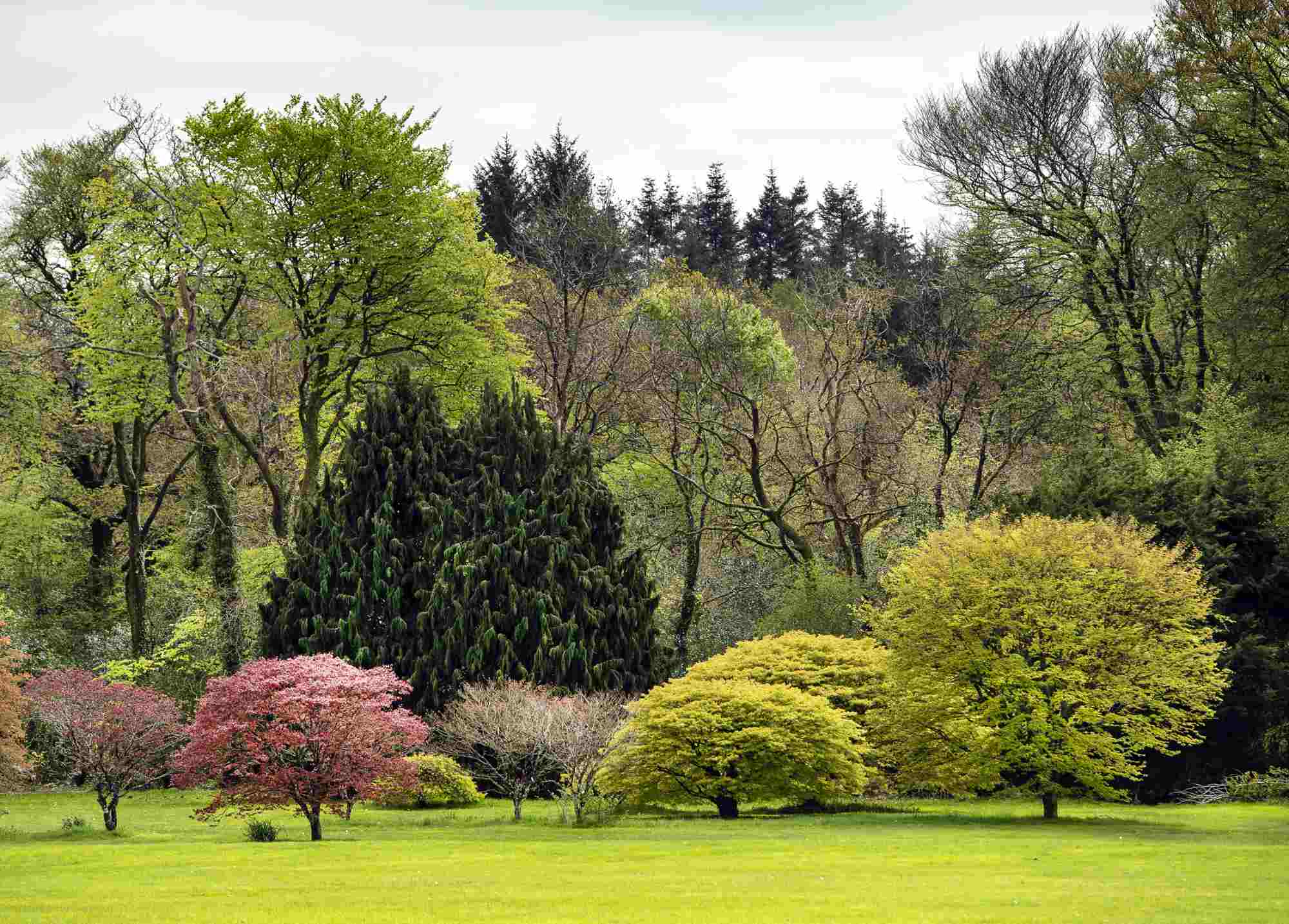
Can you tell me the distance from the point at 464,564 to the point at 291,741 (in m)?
9.91

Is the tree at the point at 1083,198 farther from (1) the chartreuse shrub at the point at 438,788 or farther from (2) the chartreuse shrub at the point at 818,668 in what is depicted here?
(1) the chartreuse shrub at the point at 438,788

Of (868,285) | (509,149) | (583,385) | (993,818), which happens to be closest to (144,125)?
(583,385)

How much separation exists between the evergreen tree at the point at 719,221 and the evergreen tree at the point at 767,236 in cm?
78

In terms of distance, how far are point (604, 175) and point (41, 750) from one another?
84.1 ft

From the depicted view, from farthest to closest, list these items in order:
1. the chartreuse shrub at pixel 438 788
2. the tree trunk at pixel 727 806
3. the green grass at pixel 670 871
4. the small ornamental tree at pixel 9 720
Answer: the chartreuse shrub at pixel 438 788
the tree trunk at pixel 727 806
the small ornamental tree at pixel 9 720
the green grass at pixel 670 871

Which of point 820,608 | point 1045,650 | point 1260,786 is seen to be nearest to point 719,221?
point 820,608

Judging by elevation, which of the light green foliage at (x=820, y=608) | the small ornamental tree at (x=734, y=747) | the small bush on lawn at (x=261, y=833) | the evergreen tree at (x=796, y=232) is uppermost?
the evergreen tree at (x=796, y=232)

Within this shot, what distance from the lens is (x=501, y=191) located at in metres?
63.8

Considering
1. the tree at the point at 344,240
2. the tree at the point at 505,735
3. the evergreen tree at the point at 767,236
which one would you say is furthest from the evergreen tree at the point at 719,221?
the tree at the point at 505,735

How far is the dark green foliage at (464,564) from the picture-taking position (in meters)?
29.2

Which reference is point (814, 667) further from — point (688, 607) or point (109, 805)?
point (109, 805)

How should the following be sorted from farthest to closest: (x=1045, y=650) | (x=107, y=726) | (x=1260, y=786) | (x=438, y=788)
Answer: (x=1260, y=786)
(x=438, y=788)
(x=1045, y=650)
(x=107, y=726)

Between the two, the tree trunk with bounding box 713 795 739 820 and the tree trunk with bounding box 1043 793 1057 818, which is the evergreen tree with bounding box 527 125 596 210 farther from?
the tree trunk with bounding box 1043 793 1057 818

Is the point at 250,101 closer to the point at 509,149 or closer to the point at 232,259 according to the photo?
the point at 232,259
